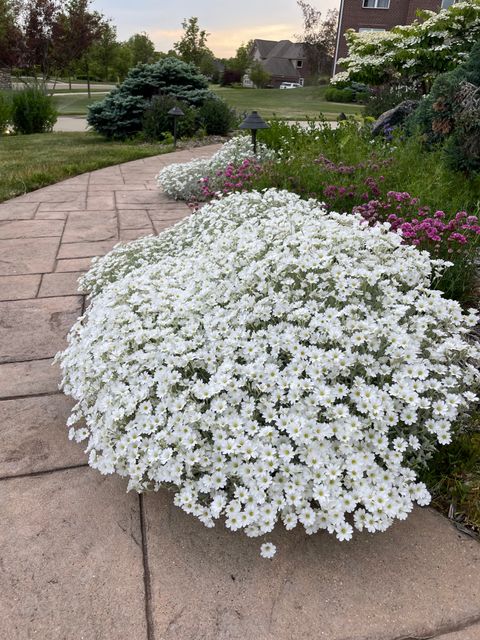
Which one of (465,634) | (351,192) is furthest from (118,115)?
(465,634)

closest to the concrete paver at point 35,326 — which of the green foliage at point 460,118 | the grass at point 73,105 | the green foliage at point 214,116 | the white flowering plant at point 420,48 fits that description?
the green foliage at point 460,118

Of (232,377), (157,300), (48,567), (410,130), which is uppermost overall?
(410,130)

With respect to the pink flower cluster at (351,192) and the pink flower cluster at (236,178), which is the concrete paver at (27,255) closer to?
the pink flower cluster at (236,178)

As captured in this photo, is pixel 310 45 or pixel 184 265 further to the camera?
pixel 310 45

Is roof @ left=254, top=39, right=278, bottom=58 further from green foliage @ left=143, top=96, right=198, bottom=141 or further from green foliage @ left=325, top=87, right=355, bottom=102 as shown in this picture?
green foliage @ left=143, top=96, right=198, bottom=141

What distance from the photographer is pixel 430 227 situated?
2928mm

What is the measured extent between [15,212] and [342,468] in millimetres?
5283

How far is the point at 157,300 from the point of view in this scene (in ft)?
7.43

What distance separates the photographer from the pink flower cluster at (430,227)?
9.56ft

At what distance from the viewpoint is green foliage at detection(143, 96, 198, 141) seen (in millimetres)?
10789

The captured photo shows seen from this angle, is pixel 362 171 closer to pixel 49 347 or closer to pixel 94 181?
pixel 49 347

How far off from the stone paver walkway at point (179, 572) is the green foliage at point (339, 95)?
98.5ft

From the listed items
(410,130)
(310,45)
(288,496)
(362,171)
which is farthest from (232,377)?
(310,45)

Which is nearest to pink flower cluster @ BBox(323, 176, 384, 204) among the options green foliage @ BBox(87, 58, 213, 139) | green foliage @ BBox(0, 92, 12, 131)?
green foliage @ BBox(87, 58, 213, 139)
